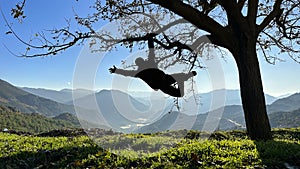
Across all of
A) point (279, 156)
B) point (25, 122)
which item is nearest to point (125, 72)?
point (279, 156)

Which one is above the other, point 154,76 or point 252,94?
point 154,76

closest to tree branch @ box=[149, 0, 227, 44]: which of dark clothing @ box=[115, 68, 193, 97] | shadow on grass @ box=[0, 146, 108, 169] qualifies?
dark clothing @ box=[115, 68, 193, 97]

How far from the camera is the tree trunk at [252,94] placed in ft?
36.1

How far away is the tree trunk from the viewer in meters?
11.0

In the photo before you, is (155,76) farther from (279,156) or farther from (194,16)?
(279,156)

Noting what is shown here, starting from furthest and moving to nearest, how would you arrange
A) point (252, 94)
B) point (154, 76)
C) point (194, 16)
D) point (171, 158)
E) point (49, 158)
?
1. point (154, 76)
2. point (194, 16)
3. point (252, 94)
4. point (49, 158)
5. point (171, 158)

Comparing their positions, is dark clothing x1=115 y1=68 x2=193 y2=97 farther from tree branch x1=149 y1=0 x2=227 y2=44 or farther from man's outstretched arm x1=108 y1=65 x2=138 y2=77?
tree branch x1=149 y1=0 x2=227 y2=44

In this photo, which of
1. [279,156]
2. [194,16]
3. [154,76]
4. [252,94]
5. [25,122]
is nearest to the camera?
[279,156]

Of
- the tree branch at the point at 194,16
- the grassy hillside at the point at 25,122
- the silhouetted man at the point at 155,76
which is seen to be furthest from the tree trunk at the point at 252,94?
the grassy hillside at the point at 25,122

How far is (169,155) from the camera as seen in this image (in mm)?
7688

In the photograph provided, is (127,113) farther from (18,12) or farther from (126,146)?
(18,12)

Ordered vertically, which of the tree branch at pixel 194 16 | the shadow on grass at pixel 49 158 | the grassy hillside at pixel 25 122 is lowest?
the grassy hillside at pixel 25 122

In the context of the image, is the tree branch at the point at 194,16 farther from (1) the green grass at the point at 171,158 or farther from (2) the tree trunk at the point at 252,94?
(1) the green grass at the point at 171,158

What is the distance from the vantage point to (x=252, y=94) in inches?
435
